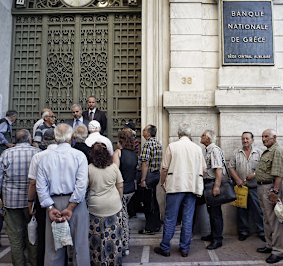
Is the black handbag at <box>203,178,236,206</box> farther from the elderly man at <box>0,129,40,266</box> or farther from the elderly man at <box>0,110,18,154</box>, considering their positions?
the elderly man at <box>0,110,18,154</box>

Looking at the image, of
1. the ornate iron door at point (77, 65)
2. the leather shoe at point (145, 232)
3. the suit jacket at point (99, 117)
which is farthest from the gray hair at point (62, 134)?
the ornate iron door at point (77, 65)

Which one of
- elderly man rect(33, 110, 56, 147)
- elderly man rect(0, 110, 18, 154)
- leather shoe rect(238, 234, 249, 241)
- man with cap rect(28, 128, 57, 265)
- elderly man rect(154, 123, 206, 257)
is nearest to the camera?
man with cap rect(28, 128, 57, 265)

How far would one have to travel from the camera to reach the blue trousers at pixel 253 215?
6.27 m

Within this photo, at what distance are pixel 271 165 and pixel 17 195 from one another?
139 inches

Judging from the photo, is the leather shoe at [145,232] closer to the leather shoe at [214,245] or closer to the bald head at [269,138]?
the leather shoe at [214,245]

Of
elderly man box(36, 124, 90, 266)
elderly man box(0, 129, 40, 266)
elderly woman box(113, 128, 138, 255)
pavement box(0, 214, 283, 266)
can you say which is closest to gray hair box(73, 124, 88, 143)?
elderly woman box(113, 128, 138, 255)

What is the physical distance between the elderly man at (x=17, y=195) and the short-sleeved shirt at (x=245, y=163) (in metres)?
3.58

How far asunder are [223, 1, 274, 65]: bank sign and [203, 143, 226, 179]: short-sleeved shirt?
2164mm

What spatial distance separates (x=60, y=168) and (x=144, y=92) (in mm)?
3482

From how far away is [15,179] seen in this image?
4.61 meters

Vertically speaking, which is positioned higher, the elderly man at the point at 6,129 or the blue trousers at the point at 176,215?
the elderly man at the point at 6,129

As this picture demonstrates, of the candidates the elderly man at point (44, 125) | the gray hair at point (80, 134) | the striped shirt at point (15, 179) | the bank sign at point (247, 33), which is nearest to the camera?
the striped shirt at point (15, 179)

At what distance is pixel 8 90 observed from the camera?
809cm

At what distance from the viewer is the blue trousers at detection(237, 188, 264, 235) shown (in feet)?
20.6
